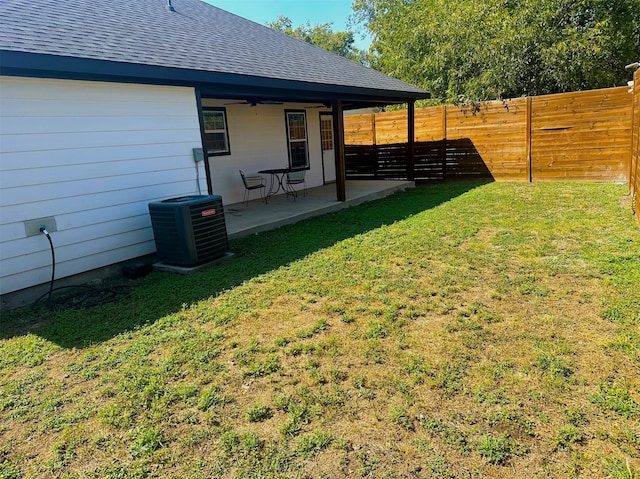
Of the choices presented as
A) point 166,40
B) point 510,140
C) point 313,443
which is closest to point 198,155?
point 166,40

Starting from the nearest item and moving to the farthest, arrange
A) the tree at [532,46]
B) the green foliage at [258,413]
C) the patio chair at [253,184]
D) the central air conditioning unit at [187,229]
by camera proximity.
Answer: the green foliage at [258,413]
the central air conditioning unit at [187,229]
the patio chair at [253,184]
the tree at [532,46]

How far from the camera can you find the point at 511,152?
10430mm

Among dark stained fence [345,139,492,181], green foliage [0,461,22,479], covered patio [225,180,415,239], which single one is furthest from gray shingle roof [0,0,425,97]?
green foliage [0,461,22,479]

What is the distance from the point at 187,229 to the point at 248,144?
4915mm

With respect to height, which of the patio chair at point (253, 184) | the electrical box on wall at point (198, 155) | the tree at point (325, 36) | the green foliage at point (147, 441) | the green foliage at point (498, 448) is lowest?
the green foliage at point (498, 448)

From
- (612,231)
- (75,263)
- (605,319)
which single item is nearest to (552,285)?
(605,319)

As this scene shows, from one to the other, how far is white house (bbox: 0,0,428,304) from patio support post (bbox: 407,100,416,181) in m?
3.52

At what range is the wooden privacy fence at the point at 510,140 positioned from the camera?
9.17 meters

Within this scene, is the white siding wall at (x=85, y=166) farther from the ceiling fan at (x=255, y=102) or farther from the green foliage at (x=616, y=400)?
the green foliage at (x=616, y=400)

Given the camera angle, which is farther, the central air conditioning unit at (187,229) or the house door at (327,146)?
the house door at (327,146)

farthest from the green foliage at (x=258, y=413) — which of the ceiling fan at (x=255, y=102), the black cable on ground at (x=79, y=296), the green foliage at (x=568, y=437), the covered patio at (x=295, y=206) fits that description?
the ceiling fan at (x=255, y=102)

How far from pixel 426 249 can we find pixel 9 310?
4.60 meters

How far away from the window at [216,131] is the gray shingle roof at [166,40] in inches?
58.0

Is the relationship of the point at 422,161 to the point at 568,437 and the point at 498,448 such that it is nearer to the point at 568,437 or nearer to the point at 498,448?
the point at 568,437
